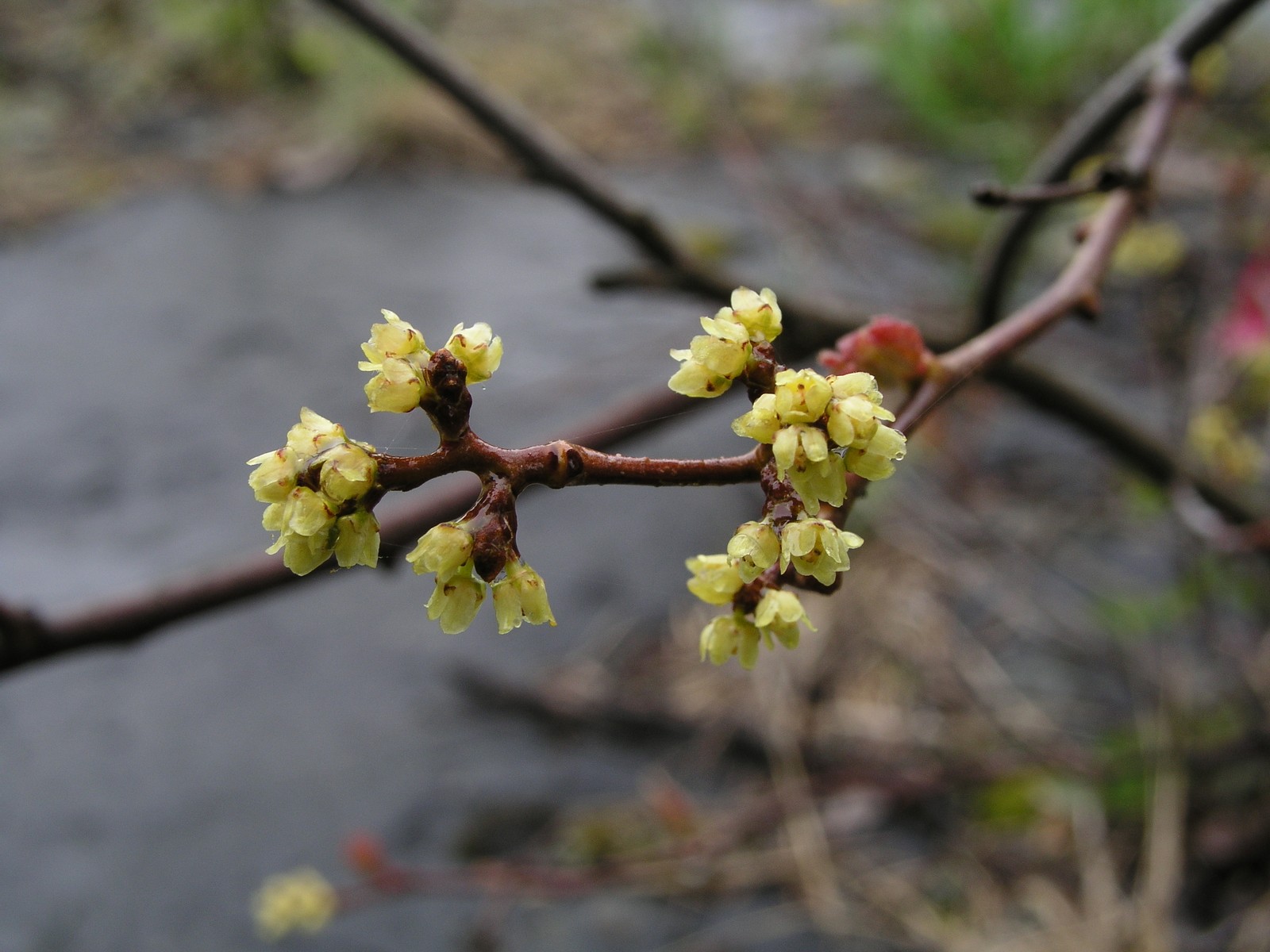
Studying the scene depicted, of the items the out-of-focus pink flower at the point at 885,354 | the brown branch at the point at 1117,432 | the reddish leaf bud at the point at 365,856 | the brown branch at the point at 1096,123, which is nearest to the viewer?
the out-of-focus pink flower at the point at 885,354

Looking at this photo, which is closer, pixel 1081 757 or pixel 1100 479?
pixel 1081 757

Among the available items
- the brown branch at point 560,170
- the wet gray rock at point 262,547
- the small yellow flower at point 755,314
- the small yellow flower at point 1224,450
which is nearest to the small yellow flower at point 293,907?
the wet gray rock at point 262,547

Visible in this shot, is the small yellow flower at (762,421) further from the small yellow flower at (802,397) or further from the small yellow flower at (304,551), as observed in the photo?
the small yellow flower at (304,551)

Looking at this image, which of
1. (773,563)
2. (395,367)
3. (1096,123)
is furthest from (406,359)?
(1096,123)

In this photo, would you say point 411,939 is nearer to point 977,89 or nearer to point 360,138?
point 360,138

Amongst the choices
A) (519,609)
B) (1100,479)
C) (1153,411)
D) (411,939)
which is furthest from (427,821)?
(1153,411)

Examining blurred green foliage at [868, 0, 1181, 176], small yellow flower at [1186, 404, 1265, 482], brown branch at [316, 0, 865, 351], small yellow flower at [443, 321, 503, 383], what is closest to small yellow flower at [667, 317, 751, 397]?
small yellow flower at [443, 321, 503, 383]
